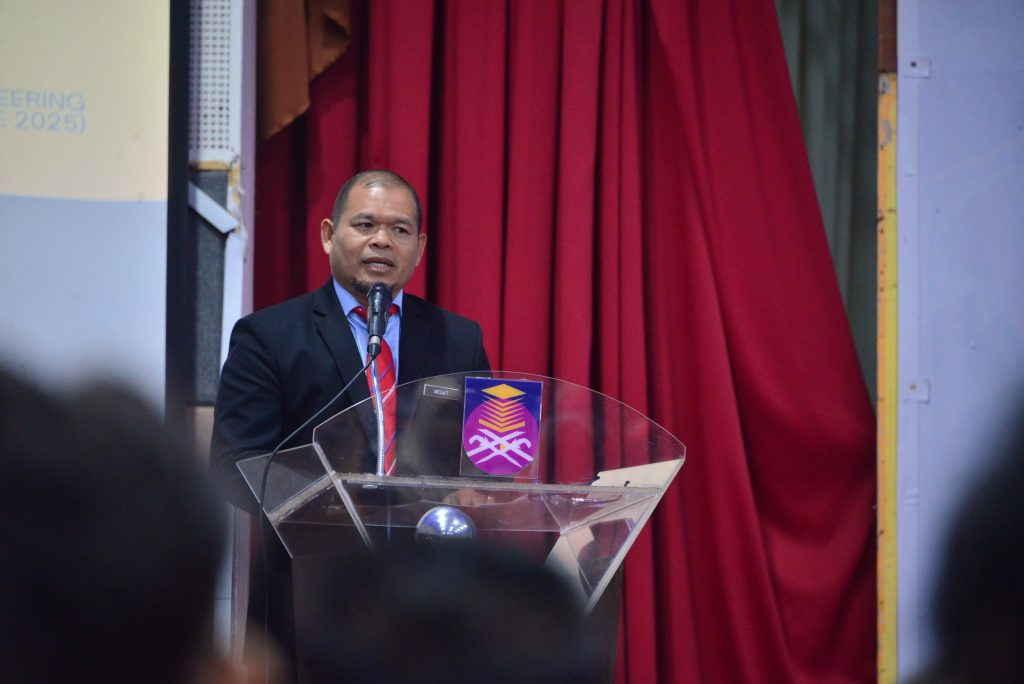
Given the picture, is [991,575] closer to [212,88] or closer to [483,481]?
[483,481]

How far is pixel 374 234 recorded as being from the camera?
2098 mm

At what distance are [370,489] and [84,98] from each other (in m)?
1.73

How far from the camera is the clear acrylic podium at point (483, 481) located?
1.15m

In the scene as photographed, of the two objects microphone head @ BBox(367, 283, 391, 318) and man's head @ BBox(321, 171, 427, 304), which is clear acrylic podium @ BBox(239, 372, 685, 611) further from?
man's head @ BBox(321, 171, 427, 304)

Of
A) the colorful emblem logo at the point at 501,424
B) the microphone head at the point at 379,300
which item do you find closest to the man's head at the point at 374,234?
the microphone head at the point at 379,300

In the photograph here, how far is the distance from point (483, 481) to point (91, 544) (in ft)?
2.61

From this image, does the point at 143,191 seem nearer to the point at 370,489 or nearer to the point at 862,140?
the point at 370,489

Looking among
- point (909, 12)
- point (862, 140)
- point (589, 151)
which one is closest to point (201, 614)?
point (589, 151)

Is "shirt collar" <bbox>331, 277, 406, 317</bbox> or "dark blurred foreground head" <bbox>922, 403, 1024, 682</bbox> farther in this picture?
"shirt collar" <bbox>331, 277, 406, 317</bbox>

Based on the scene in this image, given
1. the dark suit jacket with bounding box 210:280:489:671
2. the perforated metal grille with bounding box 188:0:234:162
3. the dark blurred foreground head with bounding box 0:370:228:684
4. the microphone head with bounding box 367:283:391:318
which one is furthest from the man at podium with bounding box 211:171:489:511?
the dark blurred foreground head with bounding box 0:370:228:684

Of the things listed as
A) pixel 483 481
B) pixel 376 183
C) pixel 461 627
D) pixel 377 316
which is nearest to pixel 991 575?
pixel 461 627

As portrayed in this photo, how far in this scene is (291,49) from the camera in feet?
8.72

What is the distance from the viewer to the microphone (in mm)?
1466

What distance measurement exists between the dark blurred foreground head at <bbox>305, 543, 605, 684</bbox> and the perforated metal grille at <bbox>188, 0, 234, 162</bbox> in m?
2.15
